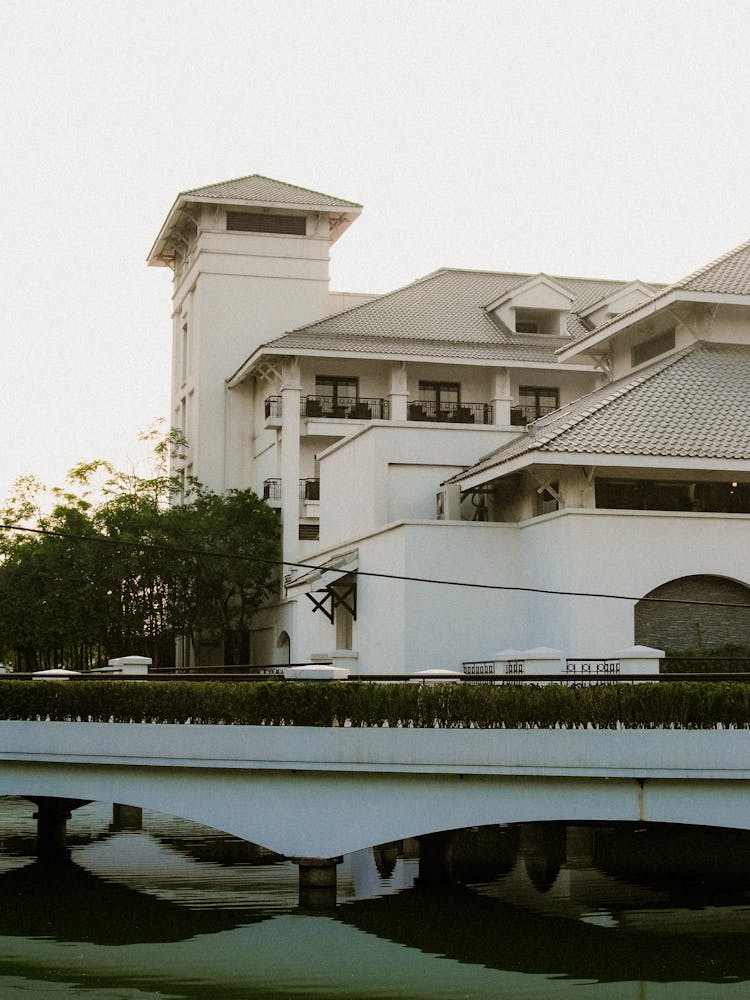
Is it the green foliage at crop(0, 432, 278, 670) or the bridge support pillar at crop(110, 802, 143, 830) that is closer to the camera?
the bridge support pillar at crop(110, 802, 143, 830)

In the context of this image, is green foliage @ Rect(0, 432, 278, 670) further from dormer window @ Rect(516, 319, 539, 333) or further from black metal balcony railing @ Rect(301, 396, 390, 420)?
dormer window @ Rect(516, 319, 539, 333)

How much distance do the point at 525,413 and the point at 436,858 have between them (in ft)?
106

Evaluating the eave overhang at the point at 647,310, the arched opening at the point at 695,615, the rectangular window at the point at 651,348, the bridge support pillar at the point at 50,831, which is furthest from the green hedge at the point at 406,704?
the rectangular window at the point at 651,348

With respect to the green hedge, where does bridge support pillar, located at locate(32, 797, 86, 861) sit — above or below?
below

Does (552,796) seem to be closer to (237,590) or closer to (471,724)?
(471,724)

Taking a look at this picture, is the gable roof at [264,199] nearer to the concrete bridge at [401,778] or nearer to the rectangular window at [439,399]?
the rectangular window at [439,399]

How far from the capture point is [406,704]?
1900 centimetres

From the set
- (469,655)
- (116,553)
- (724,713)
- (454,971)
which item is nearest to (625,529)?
(469,655)

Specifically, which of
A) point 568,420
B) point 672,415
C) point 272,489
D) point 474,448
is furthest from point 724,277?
point 272,489

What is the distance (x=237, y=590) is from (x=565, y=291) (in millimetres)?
17056

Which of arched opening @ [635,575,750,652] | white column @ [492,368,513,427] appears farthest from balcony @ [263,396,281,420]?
arched opening @ [635,575,750,652]

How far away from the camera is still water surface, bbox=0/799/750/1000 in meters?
15.9

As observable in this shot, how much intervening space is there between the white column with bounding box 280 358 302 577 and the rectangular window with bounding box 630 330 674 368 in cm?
1658

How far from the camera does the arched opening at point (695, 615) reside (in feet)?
95.5
